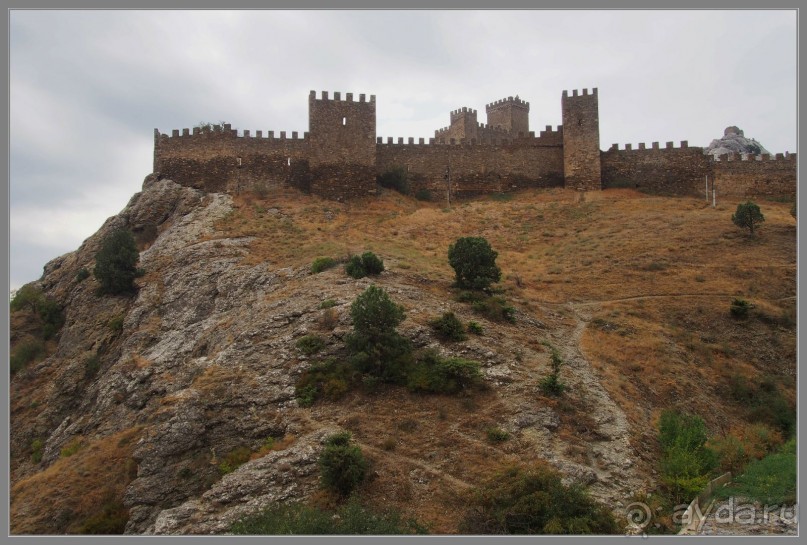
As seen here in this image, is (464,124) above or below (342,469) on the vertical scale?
above

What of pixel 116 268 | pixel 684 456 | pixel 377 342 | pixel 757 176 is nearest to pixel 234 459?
pixel 377 342

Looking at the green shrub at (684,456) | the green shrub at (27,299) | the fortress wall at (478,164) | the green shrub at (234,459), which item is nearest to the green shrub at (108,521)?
the green shrub at (234,459)

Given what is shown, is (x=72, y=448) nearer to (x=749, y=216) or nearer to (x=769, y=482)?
(x=769, y=482)

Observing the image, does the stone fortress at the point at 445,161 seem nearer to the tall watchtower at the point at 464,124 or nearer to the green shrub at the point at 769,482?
the tall watchtower at the point at 464,124

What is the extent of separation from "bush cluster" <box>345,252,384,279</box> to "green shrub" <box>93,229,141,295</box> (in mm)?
11129

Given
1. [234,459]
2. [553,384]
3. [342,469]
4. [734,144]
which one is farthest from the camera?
[734,144]

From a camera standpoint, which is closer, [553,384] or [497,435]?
[497,435]

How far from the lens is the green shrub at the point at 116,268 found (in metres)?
34.9

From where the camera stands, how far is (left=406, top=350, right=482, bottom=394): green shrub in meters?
23.5

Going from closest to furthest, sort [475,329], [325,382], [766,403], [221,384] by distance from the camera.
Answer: [325,382] < [221,384] < [766,403] < [475,329]

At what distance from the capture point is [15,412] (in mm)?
30922

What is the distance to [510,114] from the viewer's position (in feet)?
223

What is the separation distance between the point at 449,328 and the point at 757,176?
29712mm

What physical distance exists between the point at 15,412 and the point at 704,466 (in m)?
25.9
